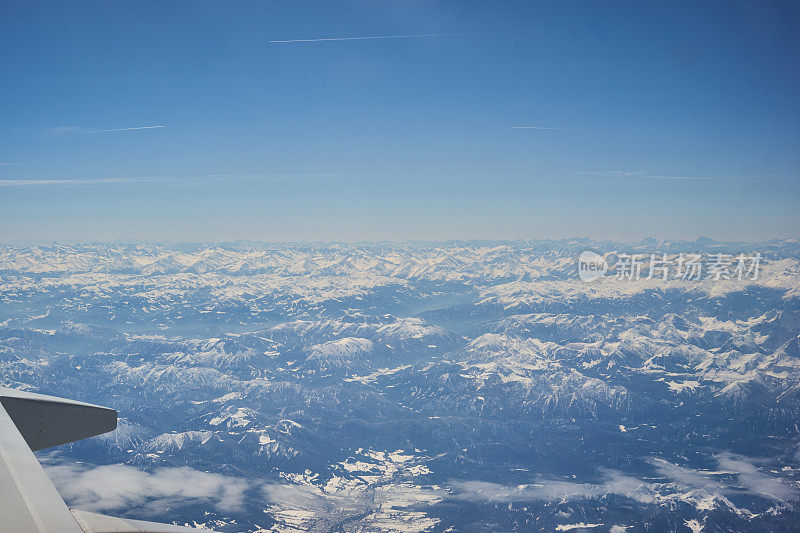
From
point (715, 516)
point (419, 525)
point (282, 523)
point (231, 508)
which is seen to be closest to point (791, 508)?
point (715, 516)

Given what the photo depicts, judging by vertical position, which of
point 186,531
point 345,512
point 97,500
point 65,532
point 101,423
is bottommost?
point 345,512

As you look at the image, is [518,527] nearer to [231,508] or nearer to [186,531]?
[231,508]

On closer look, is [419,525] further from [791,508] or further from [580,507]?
[791,508]

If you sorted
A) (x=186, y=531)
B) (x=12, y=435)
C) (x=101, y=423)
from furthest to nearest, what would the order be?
(x=101, y=423), (x=12, y=435), (x=186, y=531)

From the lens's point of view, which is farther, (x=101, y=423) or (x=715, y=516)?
(x=715, y=516)

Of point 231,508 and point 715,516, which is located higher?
point 715,516

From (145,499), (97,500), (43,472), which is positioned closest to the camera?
(43,472)
